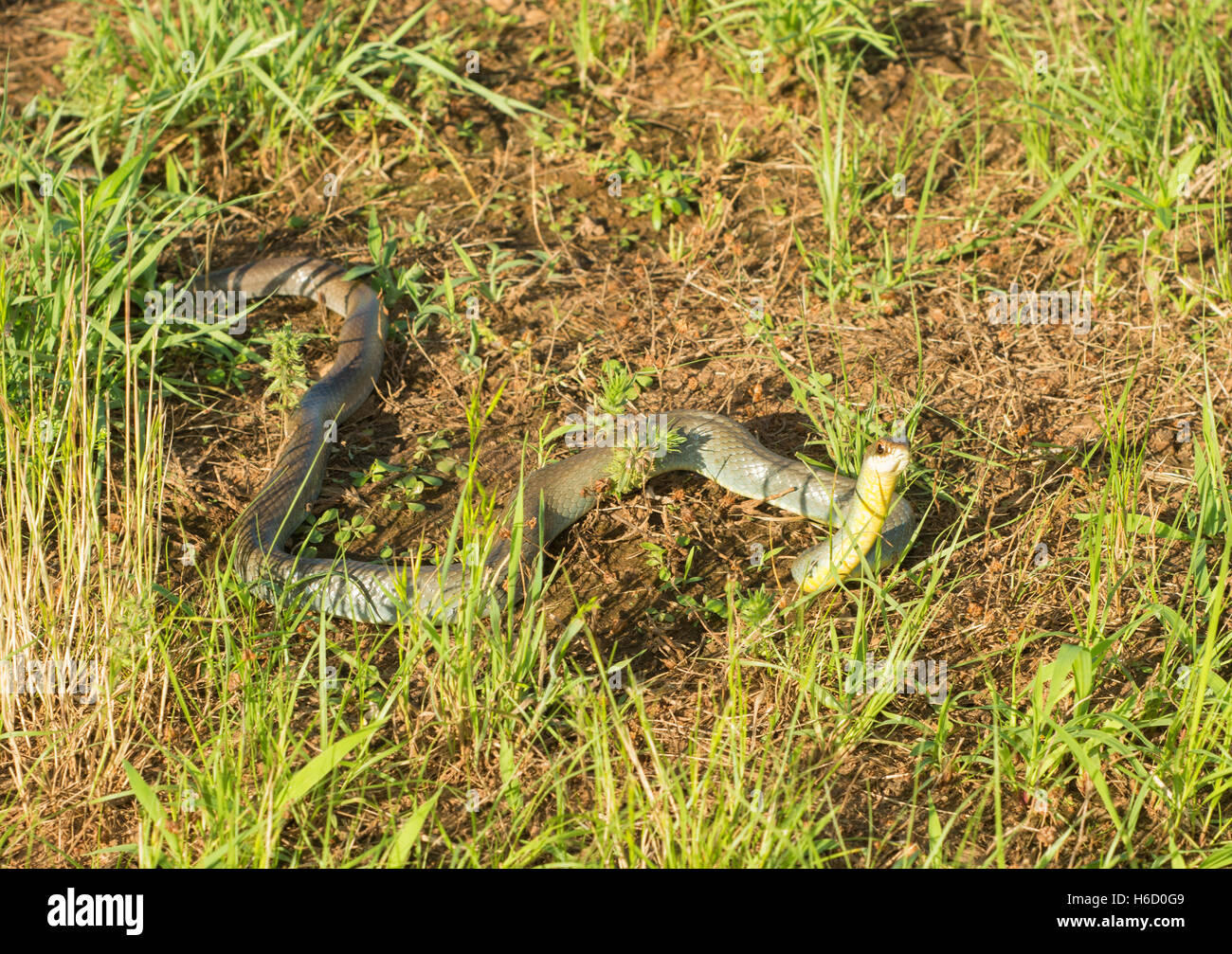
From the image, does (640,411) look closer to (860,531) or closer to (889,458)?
(860,531)

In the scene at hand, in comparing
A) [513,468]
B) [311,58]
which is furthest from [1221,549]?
[311,58]

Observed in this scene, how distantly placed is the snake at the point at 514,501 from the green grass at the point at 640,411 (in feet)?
0.41

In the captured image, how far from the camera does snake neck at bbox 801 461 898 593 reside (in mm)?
4270

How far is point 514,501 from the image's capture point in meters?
4.92

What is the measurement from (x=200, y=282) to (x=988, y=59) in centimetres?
489

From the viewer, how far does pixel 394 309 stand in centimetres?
607

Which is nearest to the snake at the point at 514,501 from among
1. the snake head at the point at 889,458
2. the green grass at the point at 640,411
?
the snake head at the point at 889,458

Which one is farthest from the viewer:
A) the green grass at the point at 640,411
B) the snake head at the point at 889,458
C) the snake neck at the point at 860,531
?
the snake neck at the point at 860,531

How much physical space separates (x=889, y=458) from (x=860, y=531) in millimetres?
363

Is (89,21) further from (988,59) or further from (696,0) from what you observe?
(988,59)

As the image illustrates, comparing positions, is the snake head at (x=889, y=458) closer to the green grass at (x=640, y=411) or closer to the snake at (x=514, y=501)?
the snake at (x=514, y=501)

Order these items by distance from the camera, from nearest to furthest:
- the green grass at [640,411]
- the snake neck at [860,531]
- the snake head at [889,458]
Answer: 1. the green grass at [640,411]
2. the snake head at [889,458]
3. the snake neck at [860,531]

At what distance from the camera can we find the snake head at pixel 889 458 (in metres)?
4.13

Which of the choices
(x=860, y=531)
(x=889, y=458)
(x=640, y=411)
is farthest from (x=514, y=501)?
(x=889, y=458)
